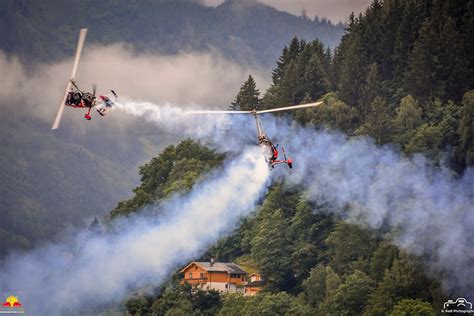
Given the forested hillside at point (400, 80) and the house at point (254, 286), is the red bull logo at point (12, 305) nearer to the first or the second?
the house at point (254, 286)

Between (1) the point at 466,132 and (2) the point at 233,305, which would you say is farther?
(2) the point at 233,305

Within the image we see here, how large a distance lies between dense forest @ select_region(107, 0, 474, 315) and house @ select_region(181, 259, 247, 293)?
1.98 meters

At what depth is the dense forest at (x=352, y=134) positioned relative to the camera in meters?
119

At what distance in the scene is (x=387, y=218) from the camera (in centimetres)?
11431

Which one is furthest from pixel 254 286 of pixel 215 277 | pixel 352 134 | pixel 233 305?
Result: pixel 352 134

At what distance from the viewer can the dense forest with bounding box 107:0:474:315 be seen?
11881 centimetres

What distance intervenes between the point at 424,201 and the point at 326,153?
573 inches

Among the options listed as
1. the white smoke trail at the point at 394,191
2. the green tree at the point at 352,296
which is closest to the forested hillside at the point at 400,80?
the white smoke trail at the point at 394,191

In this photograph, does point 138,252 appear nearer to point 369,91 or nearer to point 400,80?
point 369,91

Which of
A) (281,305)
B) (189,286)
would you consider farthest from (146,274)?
(281,305)

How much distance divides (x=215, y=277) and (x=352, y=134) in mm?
23792

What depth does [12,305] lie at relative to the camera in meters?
135

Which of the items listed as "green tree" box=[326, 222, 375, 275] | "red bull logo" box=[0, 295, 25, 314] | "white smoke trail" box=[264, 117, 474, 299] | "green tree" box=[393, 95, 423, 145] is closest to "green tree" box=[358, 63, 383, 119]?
"green tree" box=[393, 95, 423, 145]

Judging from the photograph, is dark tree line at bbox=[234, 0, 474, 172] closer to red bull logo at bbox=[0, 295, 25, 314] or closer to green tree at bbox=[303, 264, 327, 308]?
green tree at bbox=[303, 264, 327, 308]
